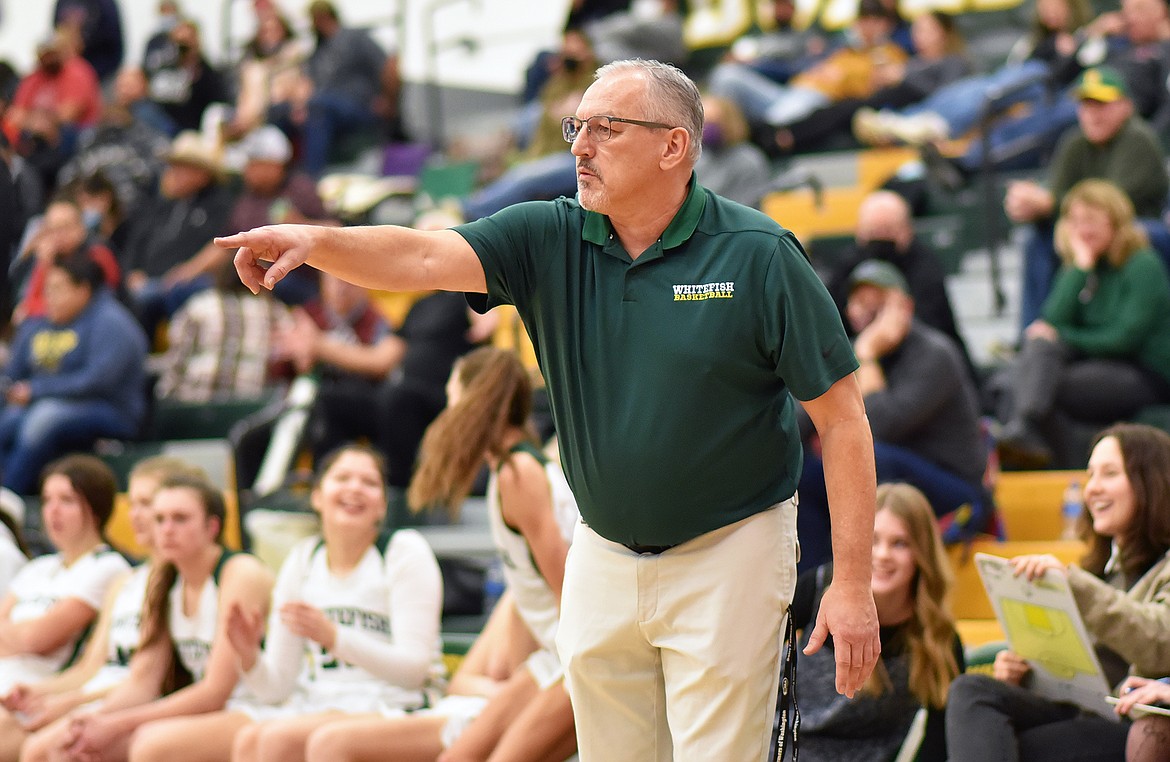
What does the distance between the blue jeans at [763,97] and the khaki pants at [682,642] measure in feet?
22.8

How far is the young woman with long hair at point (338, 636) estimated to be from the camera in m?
4.32

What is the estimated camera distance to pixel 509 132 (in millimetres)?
10609

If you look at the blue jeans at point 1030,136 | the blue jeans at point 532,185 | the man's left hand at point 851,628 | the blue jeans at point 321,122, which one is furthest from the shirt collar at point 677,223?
the blue jeans at point 321,122

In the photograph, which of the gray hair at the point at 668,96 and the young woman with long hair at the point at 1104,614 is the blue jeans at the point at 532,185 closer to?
the young woman with long hair at the point at 1104,614

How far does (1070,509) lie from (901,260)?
1.26 metres

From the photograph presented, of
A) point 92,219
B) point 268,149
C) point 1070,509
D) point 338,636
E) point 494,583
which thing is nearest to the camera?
point 338,636

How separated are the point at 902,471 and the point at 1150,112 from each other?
380 centimetres

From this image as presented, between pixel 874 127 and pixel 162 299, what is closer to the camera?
pixel 162 299

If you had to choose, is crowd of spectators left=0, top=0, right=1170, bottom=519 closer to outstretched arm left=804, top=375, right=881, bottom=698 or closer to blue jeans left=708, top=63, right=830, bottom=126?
blue jeans left=708, top=63, right=830, bottom=126

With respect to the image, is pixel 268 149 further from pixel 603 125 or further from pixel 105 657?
pixel 603 125

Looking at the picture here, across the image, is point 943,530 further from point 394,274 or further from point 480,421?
point 394,274

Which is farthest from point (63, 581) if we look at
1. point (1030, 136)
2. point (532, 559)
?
point (1030, 136)

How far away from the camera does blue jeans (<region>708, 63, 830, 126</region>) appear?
9352mm

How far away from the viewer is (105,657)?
4.89 meters
